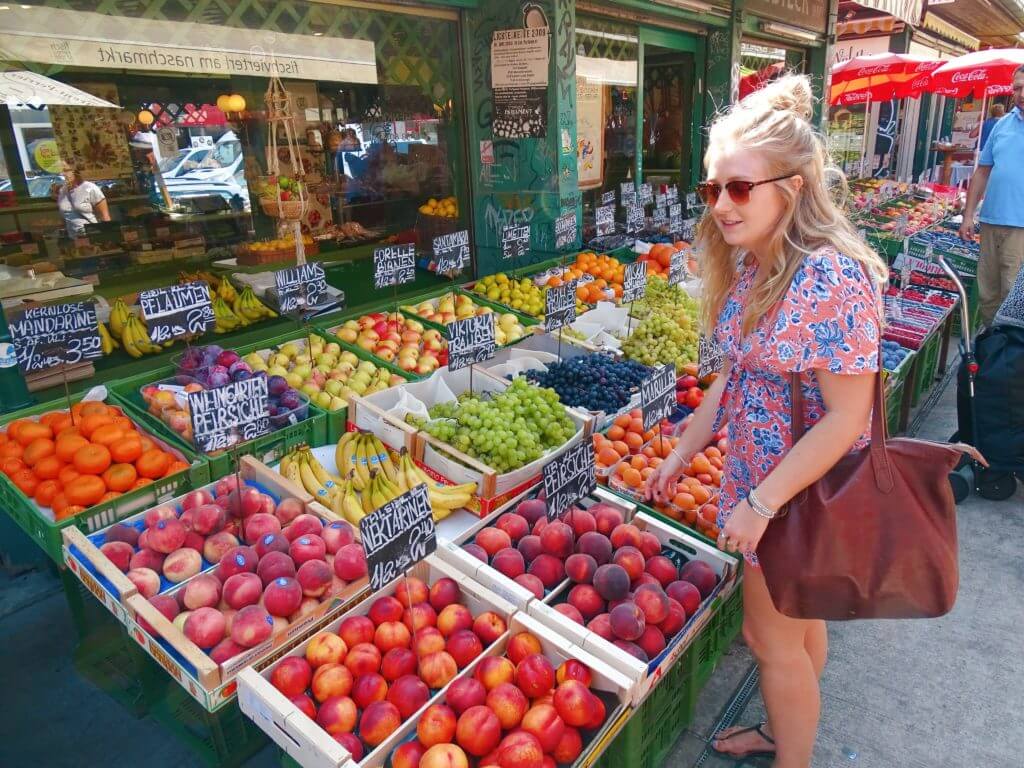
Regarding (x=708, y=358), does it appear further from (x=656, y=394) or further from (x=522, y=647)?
(x=522, y=647)

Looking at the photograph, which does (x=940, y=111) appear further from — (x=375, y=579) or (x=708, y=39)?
(x=375, y=579)

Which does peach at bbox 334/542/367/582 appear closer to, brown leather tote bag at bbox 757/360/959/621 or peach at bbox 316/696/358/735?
peach at bbox 316/696/358/735

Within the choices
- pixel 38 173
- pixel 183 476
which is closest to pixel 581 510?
pixel 183 476

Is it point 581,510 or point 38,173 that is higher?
point 38,173

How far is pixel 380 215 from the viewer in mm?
7191

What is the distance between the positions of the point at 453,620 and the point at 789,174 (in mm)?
1640

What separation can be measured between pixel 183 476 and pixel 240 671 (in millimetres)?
1155

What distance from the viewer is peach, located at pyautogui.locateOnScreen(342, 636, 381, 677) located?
2.00 metres

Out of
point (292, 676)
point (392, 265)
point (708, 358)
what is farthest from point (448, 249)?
point (292, 676)

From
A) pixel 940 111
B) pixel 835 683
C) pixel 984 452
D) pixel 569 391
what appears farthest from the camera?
pixel 940 111

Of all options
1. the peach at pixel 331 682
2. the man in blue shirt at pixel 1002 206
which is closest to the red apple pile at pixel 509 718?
the peach at pixel 331 682

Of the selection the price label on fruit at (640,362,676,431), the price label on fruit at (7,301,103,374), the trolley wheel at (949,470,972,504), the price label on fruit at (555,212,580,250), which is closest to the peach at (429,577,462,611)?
the price label on fruit at (640,362,676,431)

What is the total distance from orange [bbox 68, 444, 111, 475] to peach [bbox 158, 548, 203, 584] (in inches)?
25.8

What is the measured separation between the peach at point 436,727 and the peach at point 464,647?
0.22m
